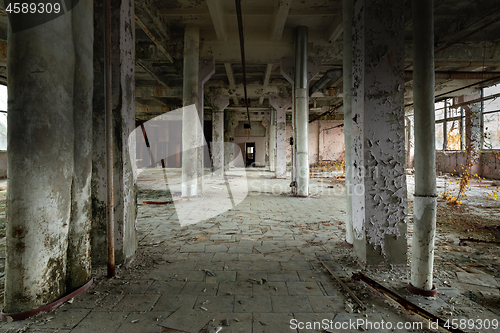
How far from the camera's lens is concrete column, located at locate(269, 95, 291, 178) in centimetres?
1534

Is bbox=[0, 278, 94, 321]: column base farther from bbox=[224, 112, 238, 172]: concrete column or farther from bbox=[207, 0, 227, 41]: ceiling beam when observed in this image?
bbox=[224, 112, 238, 172]: concrete column

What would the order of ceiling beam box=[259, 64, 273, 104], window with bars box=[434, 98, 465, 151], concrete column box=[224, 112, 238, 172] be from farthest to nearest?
1. concrete column box=[224, 112, 238, 172]
2. window with bars box=[434, 98, 465, 151]
3. ceiling beam box=[259, 64, 273, 104]

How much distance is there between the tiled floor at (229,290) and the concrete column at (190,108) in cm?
360

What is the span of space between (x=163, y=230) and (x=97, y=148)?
2.26 m

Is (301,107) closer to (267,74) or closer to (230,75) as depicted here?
(267,74)

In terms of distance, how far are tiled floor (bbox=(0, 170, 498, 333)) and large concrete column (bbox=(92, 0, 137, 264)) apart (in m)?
0.40

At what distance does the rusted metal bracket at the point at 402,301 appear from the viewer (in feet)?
6.35

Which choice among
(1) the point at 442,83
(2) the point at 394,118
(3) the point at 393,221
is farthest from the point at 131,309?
(1) the point at 442,83

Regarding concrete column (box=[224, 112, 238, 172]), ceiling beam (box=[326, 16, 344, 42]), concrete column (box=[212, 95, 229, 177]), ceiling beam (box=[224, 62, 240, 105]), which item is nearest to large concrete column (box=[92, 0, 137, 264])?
ceiling beam (box=[326, 16, 344, 42])

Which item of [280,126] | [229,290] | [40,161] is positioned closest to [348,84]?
[229,290]

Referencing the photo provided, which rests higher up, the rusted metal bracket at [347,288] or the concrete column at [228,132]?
the concrete column at [228,132]

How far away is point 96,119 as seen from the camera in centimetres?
288

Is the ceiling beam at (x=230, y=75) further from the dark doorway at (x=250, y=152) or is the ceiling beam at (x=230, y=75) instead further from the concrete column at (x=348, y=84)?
the dark doorway at (x=250, y=152)

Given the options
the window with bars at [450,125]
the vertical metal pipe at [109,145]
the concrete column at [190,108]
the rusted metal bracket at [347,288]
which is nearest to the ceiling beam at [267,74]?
the concrete column at [190,108]
